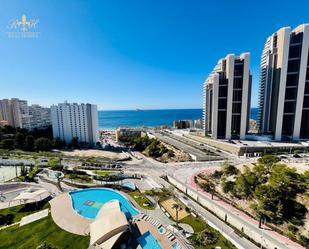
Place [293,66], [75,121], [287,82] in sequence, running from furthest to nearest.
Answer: [75,121] → [287,82] → [293,66]

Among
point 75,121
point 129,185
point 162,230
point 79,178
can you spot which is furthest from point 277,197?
point 75,121

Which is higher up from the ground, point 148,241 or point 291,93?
point 291,93

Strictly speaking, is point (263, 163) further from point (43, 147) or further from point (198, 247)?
point (43, 147)

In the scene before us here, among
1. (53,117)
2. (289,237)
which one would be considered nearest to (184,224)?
(289,237)

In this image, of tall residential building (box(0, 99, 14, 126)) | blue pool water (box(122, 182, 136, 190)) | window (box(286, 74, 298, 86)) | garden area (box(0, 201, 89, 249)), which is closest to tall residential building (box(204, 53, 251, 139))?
window (box(286, 74, 298, 86))

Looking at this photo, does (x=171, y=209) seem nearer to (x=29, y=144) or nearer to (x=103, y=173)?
(x=103, y=173)
